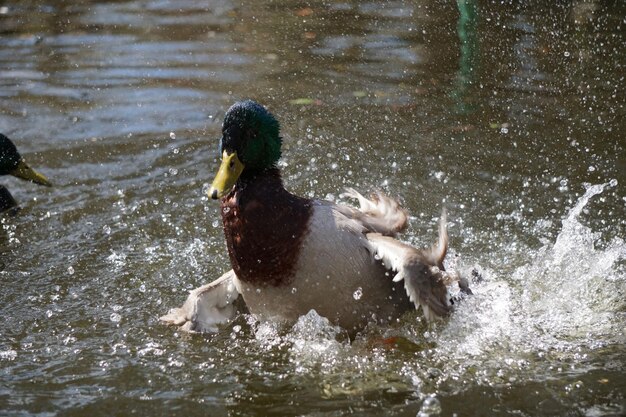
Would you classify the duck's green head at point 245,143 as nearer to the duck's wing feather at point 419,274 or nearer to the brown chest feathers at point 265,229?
the brown chest feathers at point 265,229

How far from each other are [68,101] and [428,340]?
457 centimetres

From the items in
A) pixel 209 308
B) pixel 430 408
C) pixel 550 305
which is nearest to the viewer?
pixel 430 408

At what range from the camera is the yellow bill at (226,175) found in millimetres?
3986

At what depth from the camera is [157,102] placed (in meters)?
7.82

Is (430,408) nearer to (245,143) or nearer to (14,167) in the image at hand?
(245,143)

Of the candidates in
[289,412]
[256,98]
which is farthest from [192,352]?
[256,98]

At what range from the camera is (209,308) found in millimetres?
4562

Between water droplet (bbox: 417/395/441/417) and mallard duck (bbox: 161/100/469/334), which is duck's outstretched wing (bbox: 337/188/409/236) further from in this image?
water droplet (bbox: 417/395/441/417)

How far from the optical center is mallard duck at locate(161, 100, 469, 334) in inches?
159

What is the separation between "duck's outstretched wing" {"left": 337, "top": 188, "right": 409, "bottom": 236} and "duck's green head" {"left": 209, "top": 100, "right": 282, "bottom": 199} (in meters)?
0.42

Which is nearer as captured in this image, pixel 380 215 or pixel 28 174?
pixel 380 215

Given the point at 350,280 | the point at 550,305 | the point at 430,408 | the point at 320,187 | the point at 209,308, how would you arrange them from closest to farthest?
the point at 430,408 → the point at 350,280 → the point at 209,308 → the point at 550,305 → the point at 320,187

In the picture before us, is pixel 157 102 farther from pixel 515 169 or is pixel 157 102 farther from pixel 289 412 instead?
pixel 289 412

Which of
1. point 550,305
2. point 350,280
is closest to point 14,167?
point 350,280
